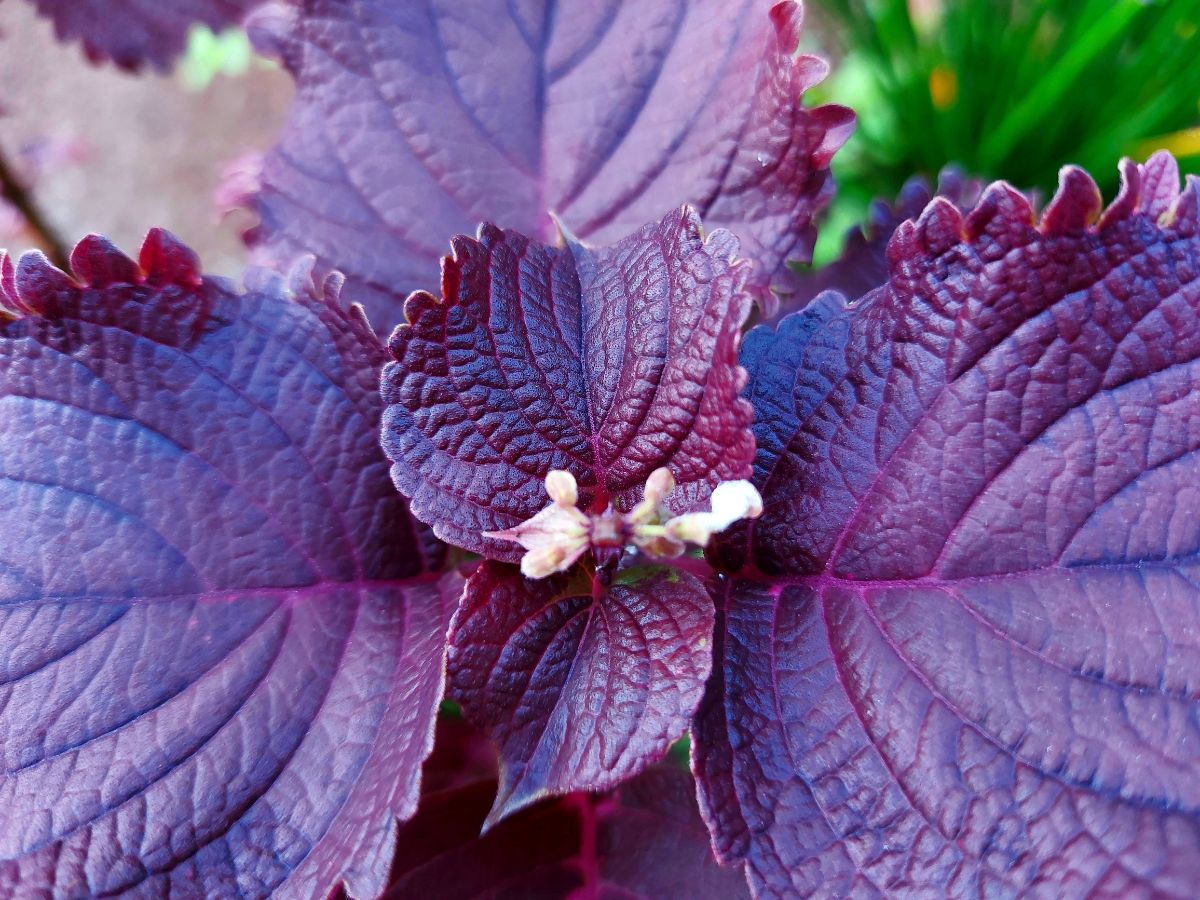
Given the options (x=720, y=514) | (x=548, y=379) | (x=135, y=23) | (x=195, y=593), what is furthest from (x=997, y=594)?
(x=135, y=23)

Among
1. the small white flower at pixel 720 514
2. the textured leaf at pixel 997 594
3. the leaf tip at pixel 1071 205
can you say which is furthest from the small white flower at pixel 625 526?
the leaf tip at pixel 1071 205

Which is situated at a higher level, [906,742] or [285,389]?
[285,389]

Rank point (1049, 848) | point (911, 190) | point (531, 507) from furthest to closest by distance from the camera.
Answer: point (911, 190)
point (531, 507)
point (1049, 848)

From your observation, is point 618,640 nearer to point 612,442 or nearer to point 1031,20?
point 612,442

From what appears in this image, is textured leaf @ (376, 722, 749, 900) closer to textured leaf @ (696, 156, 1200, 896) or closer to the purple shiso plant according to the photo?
the purple shiso plant

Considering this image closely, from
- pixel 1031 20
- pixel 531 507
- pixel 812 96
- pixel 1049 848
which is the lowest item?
pixel 1049 848

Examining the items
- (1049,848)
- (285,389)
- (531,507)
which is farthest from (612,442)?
(1049,848)

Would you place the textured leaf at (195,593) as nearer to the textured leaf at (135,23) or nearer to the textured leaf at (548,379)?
the textured leaf at (548,379)
